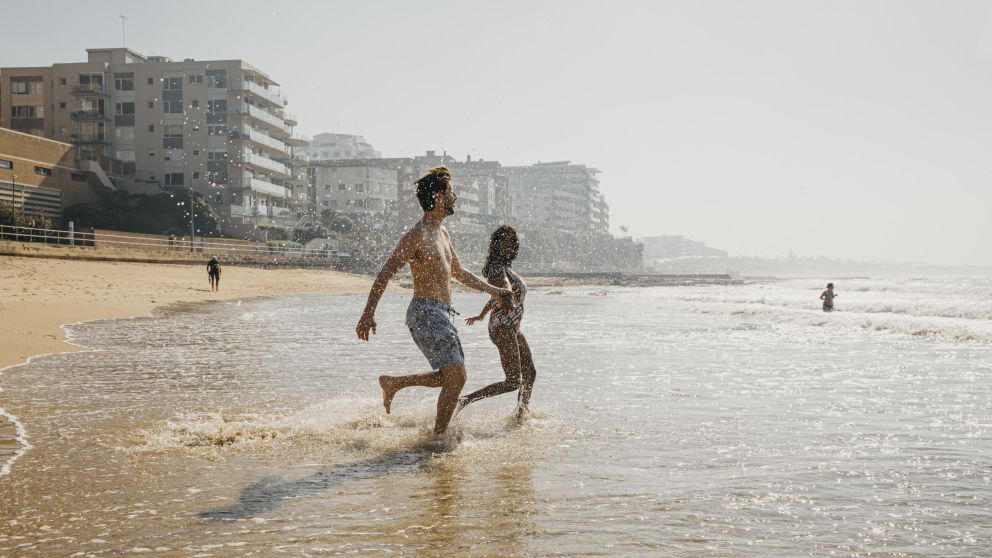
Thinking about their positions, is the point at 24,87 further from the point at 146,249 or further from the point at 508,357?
the point at 508,357

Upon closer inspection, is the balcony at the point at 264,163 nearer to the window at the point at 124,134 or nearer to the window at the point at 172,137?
the window at the point at 172,137

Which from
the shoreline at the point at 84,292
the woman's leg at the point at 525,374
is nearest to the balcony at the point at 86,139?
the shoreline at the point at 84,292

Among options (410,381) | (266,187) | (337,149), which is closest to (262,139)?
(266,187)

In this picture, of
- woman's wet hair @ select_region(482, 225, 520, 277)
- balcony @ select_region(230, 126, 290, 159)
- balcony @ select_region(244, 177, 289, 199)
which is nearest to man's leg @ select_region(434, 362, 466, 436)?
woman's wet hair @ select_region(482, 225, 520, 277)

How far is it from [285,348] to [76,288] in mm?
18251

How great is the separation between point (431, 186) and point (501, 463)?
6.69 ft

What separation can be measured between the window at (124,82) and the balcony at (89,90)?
143 centimetres

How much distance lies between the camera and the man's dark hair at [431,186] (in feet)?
17.8

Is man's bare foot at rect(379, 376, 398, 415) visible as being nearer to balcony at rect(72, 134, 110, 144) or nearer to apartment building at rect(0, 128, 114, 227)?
apartment building at rect(0, 128, 114, 227)

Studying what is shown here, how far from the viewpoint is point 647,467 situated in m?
4.84

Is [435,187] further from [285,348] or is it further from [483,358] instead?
[285,348]

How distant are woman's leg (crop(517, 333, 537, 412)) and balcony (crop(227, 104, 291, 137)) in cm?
6962

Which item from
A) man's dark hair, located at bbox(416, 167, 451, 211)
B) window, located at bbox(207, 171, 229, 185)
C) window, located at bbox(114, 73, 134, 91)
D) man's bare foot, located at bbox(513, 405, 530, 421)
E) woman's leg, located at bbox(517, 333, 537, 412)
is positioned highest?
window, located at bbox(114, 73, 134, 91)

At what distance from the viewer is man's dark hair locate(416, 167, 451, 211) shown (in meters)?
5.43
